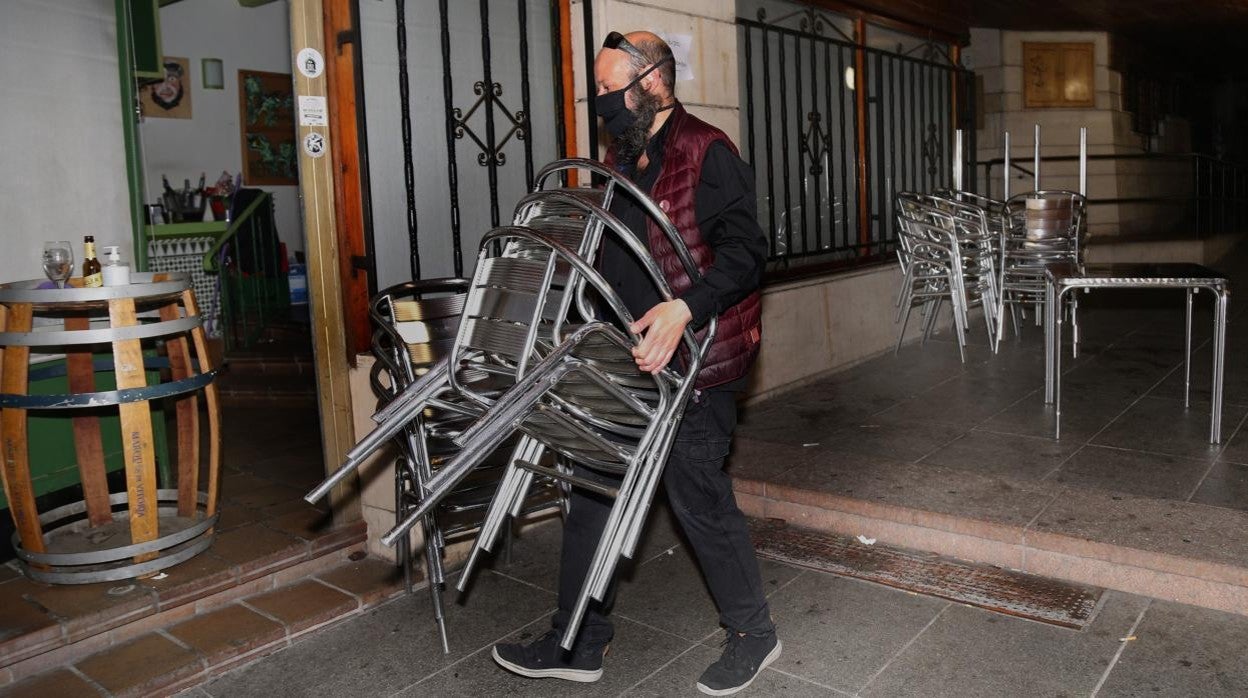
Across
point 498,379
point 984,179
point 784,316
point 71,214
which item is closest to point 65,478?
point 71,214

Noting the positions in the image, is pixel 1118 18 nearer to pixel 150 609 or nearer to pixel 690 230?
pixel 690 230

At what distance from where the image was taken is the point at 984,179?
1086cm

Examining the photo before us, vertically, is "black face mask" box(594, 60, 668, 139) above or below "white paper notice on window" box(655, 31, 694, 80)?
below

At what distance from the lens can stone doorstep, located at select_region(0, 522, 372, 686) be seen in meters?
2.72

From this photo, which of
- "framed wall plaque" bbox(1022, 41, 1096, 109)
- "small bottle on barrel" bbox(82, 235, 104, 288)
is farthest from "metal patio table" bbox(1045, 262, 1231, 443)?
"framed wall plaque" bbox(1022, 41, 1096, 109)

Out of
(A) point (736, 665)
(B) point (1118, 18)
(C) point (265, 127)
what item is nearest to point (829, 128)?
(A) point (736, 665)

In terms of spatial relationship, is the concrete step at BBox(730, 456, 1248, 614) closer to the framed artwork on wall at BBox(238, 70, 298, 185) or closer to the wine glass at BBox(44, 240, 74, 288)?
the wine glass at BBox(44, 240, 74, 288)

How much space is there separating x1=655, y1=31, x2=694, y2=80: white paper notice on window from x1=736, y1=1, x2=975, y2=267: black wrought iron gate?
0.94 meters

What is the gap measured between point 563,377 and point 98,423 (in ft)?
7.35

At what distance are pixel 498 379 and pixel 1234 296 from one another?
7.50 m

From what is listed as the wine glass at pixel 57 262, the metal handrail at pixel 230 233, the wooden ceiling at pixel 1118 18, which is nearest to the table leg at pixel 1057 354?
the wooden ceiling at pixel 1118 18

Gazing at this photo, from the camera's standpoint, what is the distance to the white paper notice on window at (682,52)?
14.1ft

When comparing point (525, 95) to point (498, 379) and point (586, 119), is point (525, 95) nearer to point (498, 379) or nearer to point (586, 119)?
point (586, 119)

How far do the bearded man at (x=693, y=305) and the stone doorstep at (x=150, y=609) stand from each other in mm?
1040
